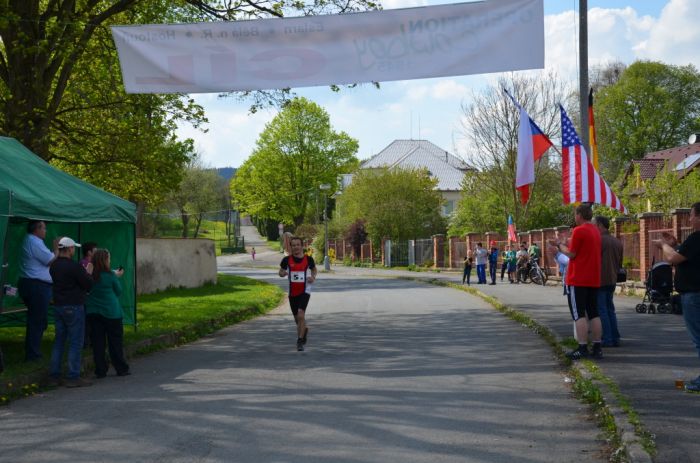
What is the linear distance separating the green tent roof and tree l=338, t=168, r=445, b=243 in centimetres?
4846

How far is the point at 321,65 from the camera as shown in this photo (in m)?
9.94

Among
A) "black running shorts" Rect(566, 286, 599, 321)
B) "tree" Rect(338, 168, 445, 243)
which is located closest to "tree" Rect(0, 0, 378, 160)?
"black running shorts" Rect(566, 286, 599, 321)

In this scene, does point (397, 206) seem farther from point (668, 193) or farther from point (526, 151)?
point (526, 151)

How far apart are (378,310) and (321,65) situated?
1104 centimetres

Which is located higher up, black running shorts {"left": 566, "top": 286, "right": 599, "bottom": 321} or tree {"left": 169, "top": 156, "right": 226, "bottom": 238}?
tree {"left": 169, "top": 156, "right": 226, "bottom": 238}

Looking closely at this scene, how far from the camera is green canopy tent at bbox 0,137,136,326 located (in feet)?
32.0

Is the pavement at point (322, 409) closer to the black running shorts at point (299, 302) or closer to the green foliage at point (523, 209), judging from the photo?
the black running shorts at point (299, 302)

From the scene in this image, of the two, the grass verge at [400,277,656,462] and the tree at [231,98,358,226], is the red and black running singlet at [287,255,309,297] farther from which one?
the tree at [231,98,358,226]

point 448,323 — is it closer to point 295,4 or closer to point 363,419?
point 295,4

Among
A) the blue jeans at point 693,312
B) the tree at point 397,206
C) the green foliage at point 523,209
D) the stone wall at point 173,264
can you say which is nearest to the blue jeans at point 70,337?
the blue jeans at point 693,312

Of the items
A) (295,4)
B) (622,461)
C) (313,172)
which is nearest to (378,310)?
(295,4)

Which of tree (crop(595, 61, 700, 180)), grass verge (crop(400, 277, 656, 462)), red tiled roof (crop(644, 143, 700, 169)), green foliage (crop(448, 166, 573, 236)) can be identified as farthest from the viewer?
tree (crop(595, 61, 700, 180))

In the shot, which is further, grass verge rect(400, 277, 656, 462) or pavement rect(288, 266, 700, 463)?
pavement rect(288, 266, 700, 463)

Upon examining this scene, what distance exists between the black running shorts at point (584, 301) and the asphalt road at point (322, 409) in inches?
30.5
